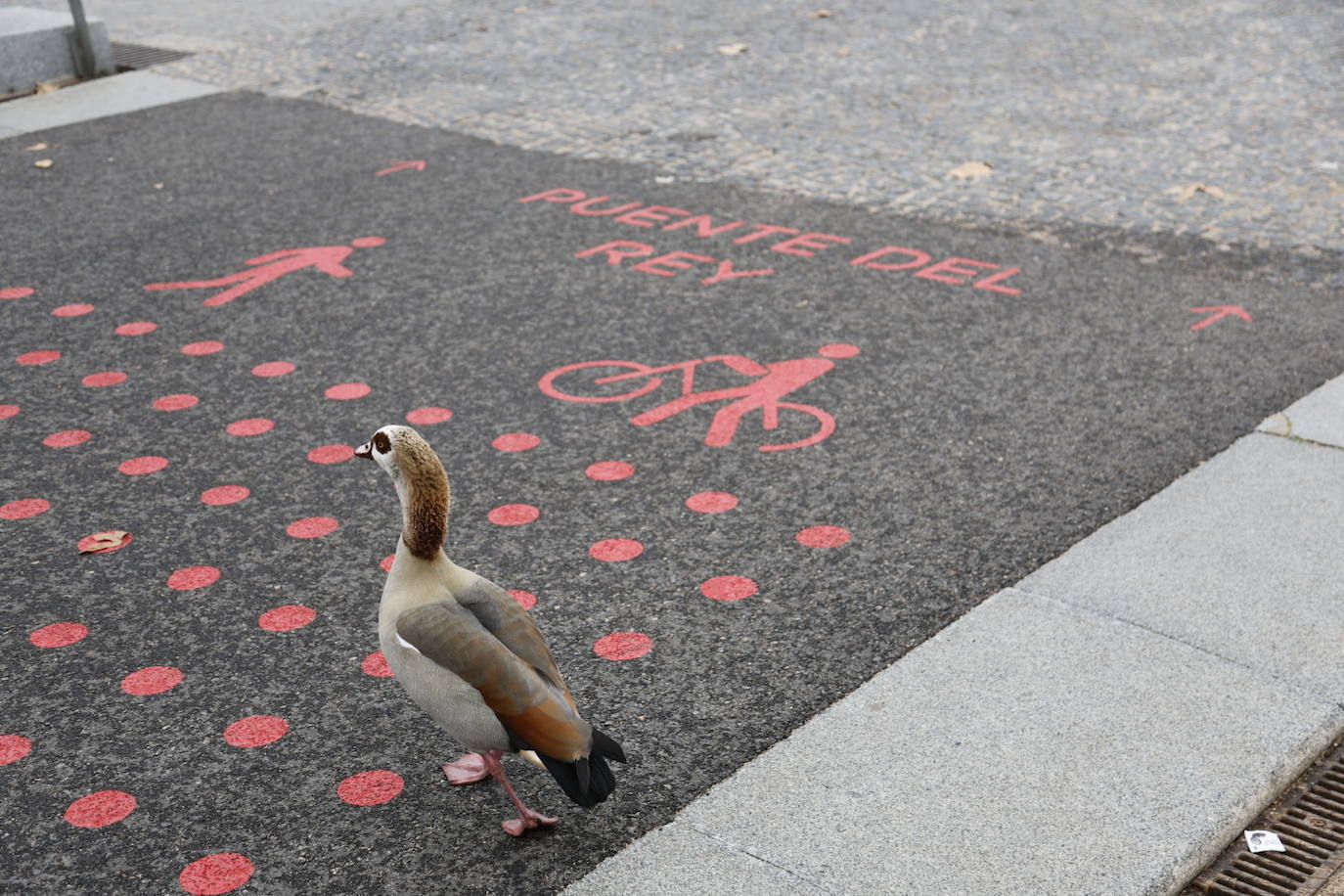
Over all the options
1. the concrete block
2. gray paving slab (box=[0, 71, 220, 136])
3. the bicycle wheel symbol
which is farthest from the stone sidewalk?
the concrete block

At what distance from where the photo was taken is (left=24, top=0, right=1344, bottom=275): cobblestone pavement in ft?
25.1

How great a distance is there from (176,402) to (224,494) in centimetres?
87

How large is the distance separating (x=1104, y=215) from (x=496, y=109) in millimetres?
4249

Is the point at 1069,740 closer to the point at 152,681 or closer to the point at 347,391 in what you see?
the point at 152,681

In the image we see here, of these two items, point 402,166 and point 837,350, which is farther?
point 402,166

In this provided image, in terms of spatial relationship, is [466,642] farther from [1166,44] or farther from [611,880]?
[1166,44]

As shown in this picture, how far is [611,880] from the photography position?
9.50 ft

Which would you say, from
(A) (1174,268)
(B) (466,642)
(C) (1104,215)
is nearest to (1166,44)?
(C) (1104,215)

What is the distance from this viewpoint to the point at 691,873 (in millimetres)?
2906

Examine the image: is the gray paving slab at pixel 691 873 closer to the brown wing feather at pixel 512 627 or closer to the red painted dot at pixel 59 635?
the brown wing feather at pixel 512 627

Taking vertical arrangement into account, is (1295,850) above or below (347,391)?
below

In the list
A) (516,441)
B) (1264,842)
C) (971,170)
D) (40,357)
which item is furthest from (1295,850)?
(971,170)

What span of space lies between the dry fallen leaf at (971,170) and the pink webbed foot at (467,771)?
221 inches

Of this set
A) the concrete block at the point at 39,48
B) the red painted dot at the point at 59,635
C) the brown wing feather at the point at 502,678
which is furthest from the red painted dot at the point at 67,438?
the concrete block at the point at 39,48
